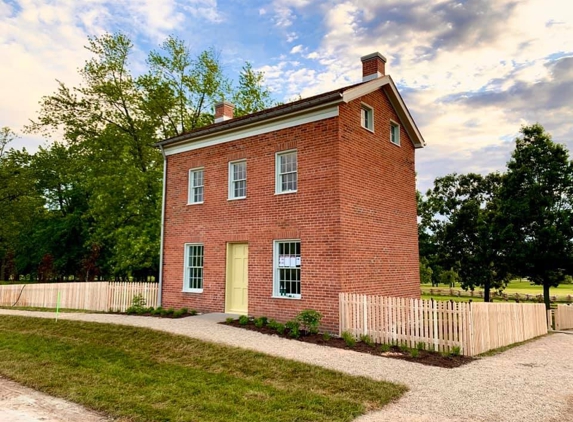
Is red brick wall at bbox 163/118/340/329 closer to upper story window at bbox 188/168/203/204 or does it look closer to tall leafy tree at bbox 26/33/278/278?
upper story window at bbox 188/168/203/204

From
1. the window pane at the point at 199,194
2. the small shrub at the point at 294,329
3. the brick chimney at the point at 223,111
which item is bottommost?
the small shrub at the point at 294,329

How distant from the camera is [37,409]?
6125mm

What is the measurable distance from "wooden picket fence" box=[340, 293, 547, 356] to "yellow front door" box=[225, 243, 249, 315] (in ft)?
13.2

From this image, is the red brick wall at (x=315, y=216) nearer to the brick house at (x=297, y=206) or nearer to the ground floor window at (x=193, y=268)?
the brick house at (x=297, y=206)

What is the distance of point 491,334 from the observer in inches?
400

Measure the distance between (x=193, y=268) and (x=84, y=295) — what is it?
6.94m

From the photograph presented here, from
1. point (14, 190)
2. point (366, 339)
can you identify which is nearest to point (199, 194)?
point (366, 339)

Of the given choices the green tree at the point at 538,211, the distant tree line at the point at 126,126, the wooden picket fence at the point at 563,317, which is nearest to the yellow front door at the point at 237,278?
the distant tree line at the point at 126,126

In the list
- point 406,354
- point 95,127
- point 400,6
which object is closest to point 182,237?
point 406,354

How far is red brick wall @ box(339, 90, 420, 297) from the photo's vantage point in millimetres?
12125

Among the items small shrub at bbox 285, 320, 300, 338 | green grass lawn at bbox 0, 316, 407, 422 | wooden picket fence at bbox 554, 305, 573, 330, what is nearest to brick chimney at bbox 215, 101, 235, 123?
green grass lawn at bbox 0, 316, 407, 422

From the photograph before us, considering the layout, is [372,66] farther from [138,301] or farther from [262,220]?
[138,301]

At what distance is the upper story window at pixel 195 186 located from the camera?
619 inches

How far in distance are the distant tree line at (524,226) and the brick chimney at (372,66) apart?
11.1 metres
